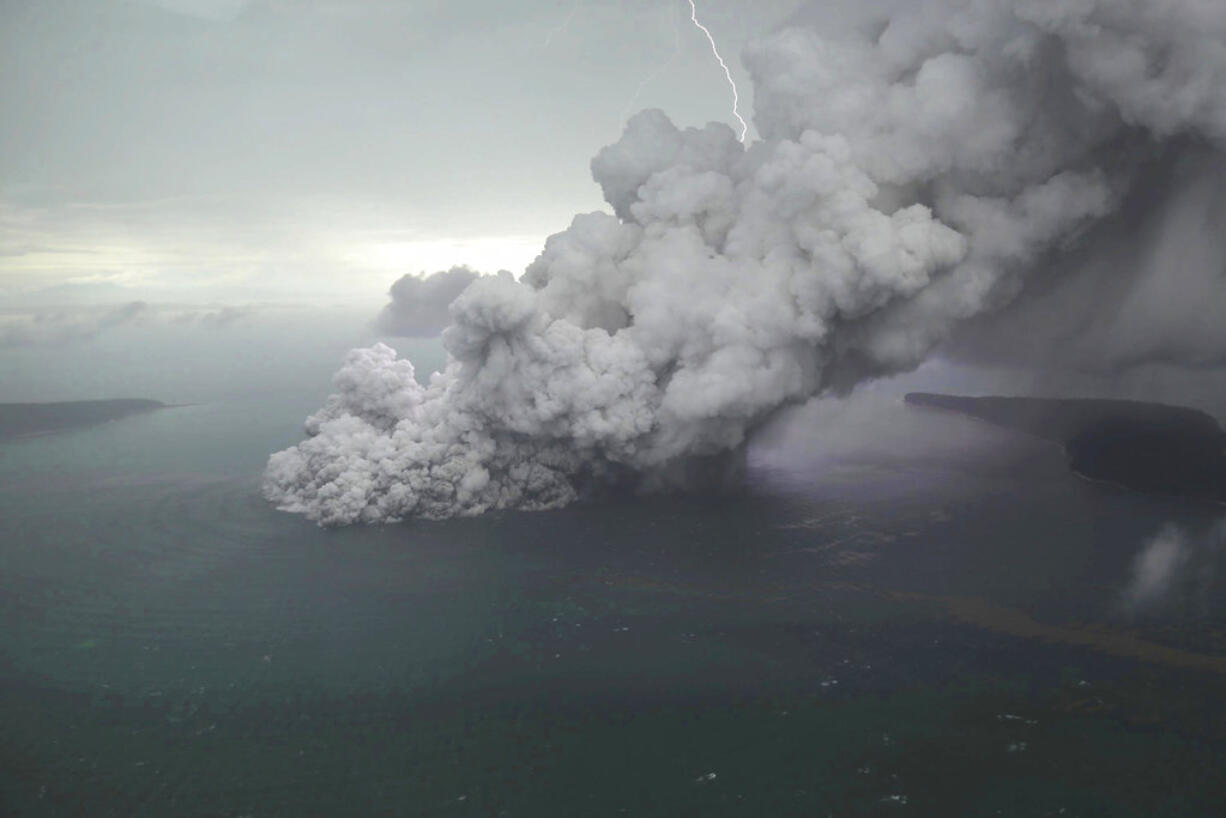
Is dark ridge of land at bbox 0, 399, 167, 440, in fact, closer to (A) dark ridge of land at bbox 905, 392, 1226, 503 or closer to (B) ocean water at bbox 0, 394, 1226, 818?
(B) ocean water at bbox 0, 394, 1226, 818

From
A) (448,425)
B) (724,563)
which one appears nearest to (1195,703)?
(724,563)

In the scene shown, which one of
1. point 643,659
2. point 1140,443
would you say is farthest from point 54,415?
point 1140,443

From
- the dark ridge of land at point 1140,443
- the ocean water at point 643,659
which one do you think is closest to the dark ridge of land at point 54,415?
the ocean water at point 643,659

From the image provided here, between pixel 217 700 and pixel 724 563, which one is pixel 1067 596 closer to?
pixel 724 563

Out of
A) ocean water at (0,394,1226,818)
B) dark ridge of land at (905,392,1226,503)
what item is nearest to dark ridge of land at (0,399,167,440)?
ocean water at (0,394,1226,818)

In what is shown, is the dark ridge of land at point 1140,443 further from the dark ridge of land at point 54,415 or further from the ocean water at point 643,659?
the dark ridge of land at point 54,415
